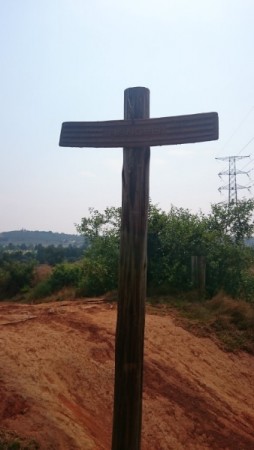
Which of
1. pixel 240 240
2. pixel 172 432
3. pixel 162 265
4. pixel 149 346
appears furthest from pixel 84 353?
pixel 240 240

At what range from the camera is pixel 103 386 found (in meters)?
5.59

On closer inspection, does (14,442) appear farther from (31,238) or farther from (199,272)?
(31,238)

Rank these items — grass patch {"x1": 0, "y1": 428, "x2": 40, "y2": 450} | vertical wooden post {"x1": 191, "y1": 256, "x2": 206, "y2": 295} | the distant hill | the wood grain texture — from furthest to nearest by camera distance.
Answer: the distant hill, vertical wooden post {"x1": 191, "y1": 256, "x2": 206, "y2": 295}, grass patch {"x1": 0, "y1": 428, "x2": 40, "y2": 450}, the wood grain texture

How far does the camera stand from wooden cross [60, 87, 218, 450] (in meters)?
2.70

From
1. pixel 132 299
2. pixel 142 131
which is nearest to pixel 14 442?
pixel 132 299

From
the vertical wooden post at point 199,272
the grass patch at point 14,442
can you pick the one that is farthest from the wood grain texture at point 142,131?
the vertical wooden post at point 199,272

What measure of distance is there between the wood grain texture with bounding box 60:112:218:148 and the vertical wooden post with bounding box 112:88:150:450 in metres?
0.07

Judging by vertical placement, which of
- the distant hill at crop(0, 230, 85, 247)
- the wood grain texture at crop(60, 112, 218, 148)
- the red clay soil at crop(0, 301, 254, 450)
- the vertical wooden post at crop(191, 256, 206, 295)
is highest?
the distant hill at crop(0, 230, 85, 247)

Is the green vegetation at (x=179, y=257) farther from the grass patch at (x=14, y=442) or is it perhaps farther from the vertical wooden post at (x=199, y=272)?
the grass patch at (x=14, y=442)

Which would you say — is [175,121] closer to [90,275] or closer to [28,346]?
[28,346]

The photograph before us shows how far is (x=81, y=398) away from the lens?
16.9ft

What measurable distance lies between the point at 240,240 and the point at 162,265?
3.69 metres

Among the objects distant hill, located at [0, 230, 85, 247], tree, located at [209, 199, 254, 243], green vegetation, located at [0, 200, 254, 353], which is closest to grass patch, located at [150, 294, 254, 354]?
green vegetation, located at [0, 200, 254, 353]

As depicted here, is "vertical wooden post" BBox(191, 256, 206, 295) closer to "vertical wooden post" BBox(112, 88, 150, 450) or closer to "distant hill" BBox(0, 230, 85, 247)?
"vertical wooden post" BBox(112, 88, 150, 450)
